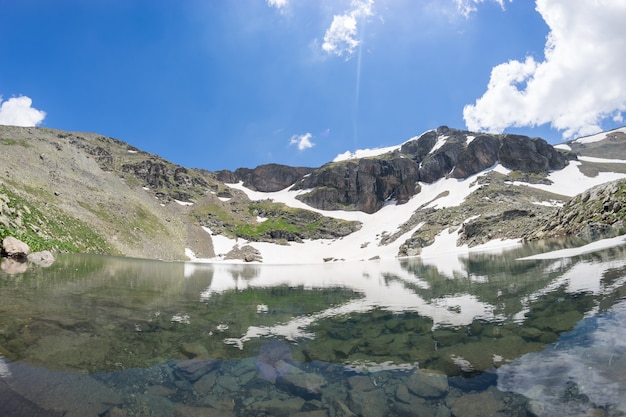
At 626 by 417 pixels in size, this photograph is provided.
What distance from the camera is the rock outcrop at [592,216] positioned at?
51812 millimetres

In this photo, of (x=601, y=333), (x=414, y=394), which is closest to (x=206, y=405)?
(x=414, y=394)

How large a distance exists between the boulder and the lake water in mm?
26352

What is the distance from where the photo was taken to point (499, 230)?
94500 millimetres

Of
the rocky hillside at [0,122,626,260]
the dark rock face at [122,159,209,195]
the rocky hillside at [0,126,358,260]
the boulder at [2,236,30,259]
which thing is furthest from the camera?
the dark rock face at [122,159,209,195]

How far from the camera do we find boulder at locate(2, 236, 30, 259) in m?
39.7

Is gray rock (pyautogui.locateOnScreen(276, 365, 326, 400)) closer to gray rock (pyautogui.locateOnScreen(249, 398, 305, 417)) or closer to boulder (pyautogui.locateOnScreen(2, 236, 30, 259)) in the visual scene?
gray rock (pyautogui.locateOnScreen(249, 398, 305, 417))

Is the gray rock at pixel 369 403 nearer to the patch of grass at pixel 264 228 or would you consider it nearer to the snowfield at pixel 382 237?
the snowfield at pixel 382 237

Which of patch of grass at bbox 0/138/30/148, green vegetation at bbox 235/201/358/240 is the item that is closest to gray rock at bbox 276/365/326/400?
green vegetation at bbox 235/201/358/240

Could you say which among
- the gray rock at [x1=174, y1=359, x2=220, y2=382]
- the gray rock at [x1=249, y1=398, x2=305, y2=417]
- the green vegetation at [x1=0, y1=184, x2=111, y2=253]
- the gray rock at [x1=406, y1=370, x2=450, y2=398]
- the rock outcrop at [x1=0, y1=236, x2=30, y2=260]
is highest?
the green vegetation at [x1=0, y1=184, x2=111, y2=253]

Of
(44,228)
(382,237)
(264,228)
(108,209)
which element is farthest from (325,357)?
(264,228)

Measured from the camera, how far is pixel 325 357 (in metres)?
11.9

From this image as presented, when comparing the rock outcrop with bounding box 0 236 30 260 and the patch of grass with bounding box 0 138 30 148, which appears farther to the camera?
the patch of grass with bounding box 0 138 30 148

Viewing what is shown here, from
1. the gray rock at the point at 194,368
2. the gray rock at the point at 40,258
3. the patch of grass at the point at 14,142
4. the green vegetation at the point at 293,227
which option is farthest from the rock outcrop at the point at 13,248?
the green vegetation at the point at 293,227

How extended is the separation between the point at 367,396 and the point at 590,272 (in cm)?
2107
